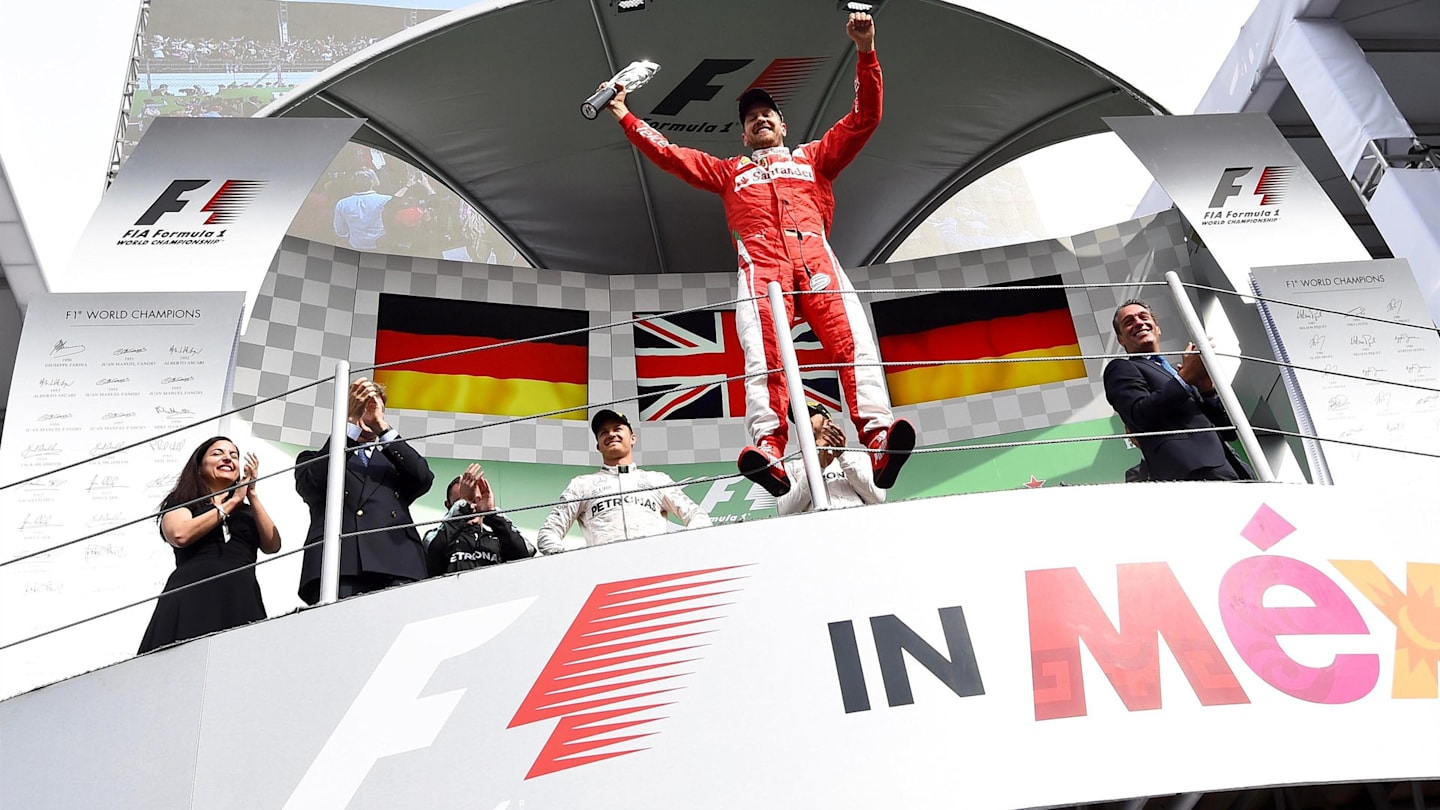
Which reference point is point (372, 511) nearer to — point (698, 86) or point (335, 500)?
point (335, 500)


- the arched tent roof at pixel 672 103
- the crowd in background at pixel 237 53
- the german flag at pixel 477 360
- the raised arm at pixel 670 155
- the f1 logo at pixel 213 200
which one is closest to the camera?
the raised arm at pixel 670 155

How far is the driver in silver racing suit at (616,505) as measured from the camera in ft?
11.2

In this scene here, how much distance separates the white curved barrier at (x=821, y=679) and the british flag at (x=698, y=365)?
3.50 meters

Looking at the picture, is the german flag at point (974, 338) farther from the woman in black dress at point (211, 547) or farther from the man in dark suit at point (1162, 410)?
the woman in black dress at point (211, 547)

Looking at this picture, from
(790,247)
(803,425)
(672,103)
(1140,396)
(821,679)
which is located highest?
(672,103)

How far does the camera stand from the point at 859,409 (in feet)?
10.4

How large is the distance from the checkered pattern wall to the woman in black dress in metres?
2.35

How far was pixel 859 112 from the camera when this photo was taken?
A: 12.2 ft

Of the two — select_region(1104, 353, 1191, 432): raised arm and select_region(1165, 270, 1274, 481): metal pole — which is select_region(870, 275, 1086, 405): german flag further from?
select_region(1165, 270, 1274, 481): metal pole

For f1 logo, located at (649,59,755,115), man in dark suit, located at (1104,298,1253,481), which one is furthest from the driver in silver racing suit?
f1 logo, located at (649,59,755,115)

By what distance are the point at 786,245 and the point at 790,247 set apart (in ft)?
0.05

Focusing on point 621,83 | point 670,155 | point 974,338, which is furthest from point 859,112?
point 974,338

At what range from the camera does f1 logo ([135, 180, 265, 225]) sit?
167 inches

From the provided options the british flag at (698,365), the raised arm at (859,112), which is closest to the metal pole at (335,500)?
the raised arm at (859,112)
